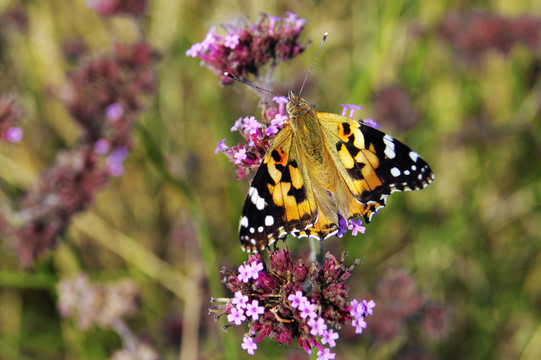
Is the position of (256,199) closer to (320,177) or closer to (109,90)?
(320,177)

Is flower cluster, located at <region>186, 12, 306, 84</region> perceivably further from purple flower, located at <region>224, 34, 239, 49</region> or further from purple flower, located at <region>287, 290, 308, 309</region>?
purple flower, located at <region>287, 290, 308, 309</region>

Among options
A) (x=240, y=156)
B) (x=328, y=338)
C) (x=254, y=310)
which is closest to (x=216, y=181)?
(x=240, y=156)

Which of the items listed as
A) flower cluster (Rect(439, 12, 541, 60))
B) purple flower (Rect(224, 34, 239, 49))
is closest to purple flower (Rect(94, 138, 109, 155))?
purple flower (Rect(224, 34, 239, 49))

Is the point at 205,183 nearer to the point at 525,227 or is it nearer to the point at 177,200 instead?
the point at 177,200

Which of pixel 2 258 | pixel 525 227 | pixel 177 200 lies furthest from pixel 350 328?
pixel 2 258

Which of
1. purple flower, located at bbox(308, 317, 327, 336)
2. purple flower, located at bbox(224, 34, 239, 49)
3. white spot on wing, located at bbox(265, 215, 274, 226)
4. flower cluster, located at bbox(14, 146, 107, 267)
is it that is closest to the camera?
purple flower, located at bbox(308, 317, 327, 336)

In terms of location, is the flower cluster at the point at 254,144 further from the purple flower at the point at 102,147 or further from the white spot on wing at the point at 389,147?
the purple flower at the point at 102,147

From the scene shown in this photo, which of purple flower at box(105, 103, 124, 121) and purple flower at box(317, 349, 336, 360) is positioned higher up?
purple flower at box(105, 103, 124, 121)
